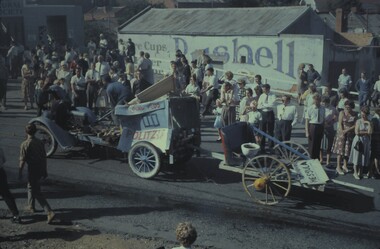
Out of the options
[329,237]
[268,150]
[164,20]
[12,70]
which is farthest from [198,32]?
[329,237]

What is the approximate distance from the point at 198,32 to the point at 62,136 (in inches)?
791

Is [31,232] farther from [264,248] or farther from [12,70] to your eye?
[12,70]

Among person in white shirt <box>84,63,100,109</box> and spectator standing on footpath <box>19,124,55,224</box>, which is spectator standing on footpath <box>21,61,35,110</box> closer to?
person in white shirt <box>84,63,100,109</box>

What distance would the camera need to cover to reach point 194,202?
31.5ft

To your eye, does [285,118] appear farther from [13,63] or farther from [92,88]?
[13,63]

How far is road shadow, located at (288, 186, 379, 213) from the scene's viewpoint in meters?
9.49

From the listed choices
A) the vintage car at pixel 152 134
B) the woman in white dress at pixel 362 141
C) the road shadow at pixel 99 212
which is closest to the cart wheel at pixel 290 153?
the woman in white dress at pixel 362 141

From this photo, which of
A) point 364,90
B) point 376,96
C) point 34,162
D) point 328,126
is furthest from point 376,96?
point 34,162

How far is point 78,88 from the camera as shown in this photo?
53.9 feet

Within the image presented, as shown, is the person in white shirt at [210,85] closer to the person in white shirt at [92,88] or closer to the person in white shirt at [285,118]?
the person in white shirt at [92,88]

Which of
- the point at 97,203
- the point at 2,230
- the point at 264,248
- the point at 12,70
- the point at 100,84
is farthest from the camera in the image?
the point at 12,70

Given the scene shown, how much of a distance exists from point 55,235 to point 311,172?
4464 mm

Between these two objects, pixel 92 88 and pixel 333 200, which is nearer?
pixel 333 200

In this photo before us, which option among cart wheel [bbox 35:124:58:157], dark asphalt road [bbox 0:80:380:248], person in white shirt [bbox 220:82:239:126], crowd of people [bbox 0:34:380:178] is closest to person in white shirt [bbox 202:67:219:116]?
crowd of people [bbox 0:34:380:178]
